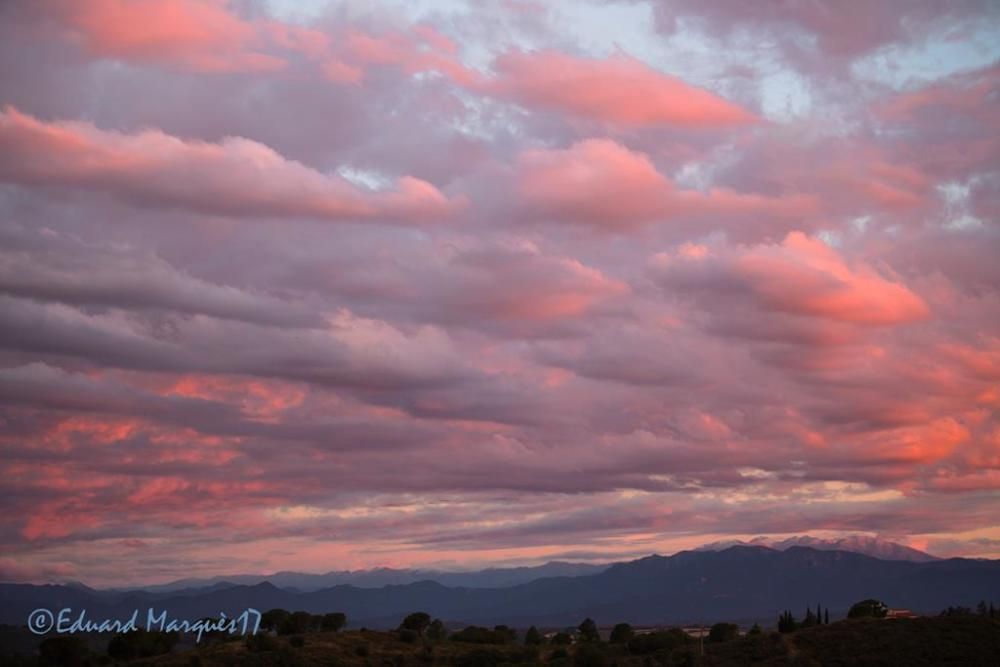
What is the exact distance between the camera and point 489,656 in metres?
163

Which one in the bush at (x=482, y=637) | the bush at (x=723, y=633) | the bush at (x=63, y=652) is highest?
the bush at (x=723, y=633)

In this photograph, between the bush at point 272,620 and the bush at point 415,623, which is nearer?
the bush at point 415,623

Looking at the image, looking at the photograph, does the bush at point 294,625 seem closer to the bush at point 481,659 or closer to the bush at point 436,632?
the bush at point 436,632

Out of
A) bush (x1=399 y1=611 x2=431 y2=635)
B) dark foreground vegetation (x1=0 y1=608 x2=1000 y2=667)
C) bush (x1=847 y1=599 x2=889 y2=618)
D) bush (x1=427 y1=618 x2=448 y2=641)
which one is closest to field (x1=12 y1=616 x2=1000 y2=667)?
dark foreground vegetation (x1=0 y1=608 x2=1000 y2=667)

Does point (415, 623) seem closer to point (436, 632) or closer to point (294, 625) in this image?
point (436, 632)

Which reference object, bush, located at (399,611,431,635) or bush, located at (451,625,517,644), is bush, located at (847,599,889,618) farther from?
bush, located at (399,611,431,635)

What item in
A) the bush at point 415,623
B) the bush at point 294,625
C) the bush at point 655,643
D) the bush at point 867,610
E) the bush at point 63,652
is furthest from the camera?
the bush at point 415,623

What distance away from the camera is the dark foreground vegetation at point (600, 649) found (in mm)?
144250

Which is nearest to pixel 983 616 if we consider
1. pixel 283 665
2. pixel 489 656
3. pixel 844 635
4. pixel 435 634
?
pixel 844 635

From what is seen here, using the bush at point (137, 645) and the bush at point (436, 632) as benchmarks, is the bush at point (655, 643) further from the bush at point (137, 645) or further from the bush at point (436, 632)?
the bush at point (137, 645)

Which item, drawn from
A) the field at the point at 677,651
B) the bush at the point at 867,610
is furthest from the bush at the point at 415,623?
the bush at the point at 867,610

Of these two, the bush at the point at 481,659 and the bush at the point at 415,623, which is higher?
the bush at the point at 415,623

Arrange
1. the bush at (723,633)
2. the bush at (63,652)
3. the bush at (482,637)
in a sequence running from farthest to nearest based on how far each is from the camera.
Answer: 1. the bush at (482,637)
2. the bush at (723,633)
3. the bush at (63,652)

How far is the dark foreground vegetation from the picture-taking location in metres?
144
